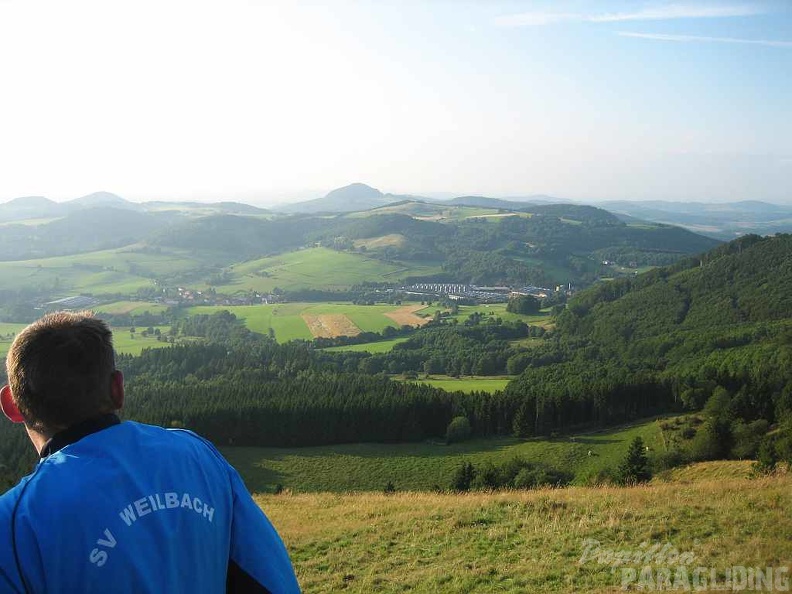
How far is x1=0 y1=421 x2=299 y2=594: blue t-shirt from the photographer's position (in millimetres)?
1797

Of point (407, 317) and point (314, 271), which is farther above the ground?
point (314, 271)

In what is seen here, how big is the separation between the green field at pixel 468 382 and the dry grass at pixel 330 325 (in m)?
22.5

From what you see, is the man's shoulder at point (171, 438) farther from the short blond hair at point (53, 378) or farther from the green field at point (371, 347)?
the green field at point (371, 347)

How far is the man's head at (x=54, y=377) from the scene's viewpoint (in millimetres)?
2186

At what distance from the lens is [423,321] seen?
91.7 metres

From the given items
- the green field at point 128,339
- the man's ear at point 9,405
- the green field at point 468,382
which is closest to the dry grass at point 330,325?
the green field at point 128,339

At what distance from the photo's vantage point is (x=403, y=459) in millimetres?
37062

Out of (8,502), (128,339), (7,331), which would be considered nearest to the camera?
(8,502)

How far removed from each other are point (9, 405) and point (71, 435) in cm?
43

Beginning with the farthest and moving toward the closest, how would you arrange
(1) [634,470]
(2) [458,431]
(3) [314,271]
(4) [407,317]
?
(3) [314,271], (4) [407,317], (2) [458,431], (1) [634,470]

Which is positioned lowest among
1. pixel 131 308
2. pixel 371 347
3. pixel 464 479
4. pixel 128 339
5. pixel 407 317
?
pixel 371 347

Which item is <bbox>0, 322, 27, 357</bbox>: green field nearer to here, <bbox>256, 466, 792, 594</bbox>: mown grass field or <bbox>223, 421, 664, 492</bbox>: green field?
<bbox>223, 421, 664, 492</bbox>: green field

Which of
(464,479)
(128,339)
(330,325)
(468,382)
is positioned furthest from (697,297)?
(128,339)

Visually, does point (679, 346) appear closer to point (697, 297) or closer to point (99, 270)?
point (697, 297)
